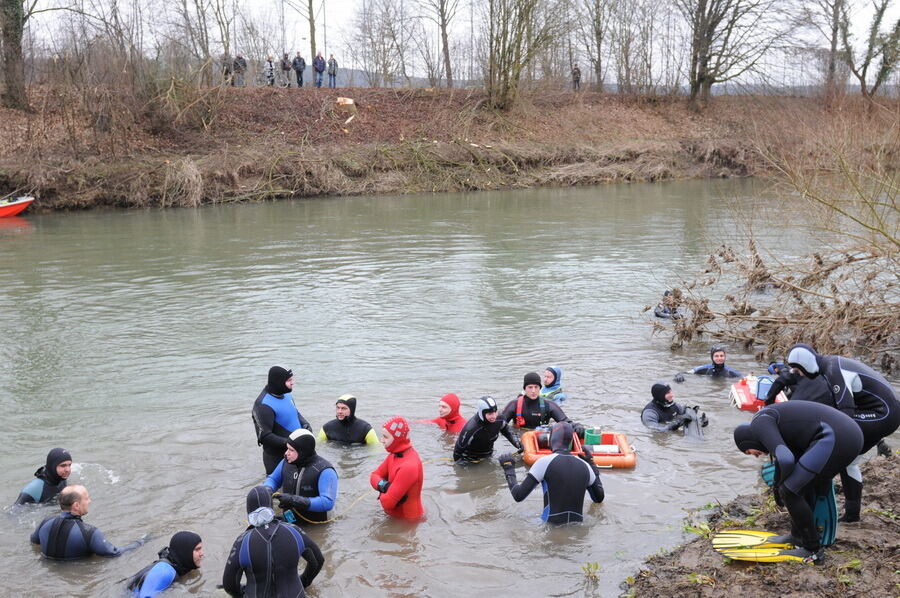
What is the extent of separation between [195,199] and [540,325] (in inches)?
906

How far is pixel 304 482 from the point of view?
7016 mm

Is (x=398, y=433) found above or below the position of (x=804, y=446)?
below

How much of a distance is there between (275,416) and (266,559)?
102 inches

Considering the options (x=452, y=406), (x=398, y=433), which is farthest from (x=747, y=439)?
(x=452, y=406)

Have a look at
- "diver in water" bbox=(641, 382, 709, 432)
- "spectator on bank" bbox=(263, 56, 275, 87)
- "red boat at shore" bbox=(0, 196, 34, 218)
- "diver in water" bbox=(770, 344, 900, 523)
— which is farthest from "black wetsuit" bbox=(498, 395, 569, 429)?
"spectator on bank" bbox=(263, 56, 275, 87)

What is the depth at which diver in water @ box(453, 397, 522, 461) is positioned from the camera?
8312 millimetres

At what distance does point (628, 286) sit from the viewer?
17.8 meters

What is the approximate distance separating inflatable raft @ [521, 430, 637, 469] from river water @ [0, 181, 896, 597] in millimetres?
162

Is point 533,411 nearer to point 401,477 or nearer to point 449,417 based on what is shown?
point 449,417

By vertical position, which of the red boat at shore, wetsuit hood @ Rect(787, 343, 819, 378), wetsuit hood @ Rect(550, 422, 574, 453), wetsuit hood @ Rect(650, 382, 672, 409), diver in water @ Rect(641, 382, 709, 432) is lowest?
diver in water @ Rect(641, 382, 709, 432)

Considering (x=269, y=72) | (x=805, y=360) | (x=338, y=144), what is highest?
(x=269, y=72)

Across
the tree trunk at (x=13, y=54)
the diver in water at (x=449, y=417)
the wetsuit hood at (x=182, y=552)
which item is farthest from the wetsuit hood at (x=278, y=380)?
the tree trunk at (x=13, y=54)

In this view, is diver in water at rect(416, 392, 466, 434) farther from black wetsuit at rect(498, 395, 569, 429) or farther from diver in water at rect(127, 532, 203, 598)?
diver in water at rect(127, 532, 203, 598)

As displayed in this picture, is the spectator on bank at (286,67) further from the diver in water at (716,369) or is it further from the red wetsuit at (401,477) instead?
the red wetsuit at (401,477)
